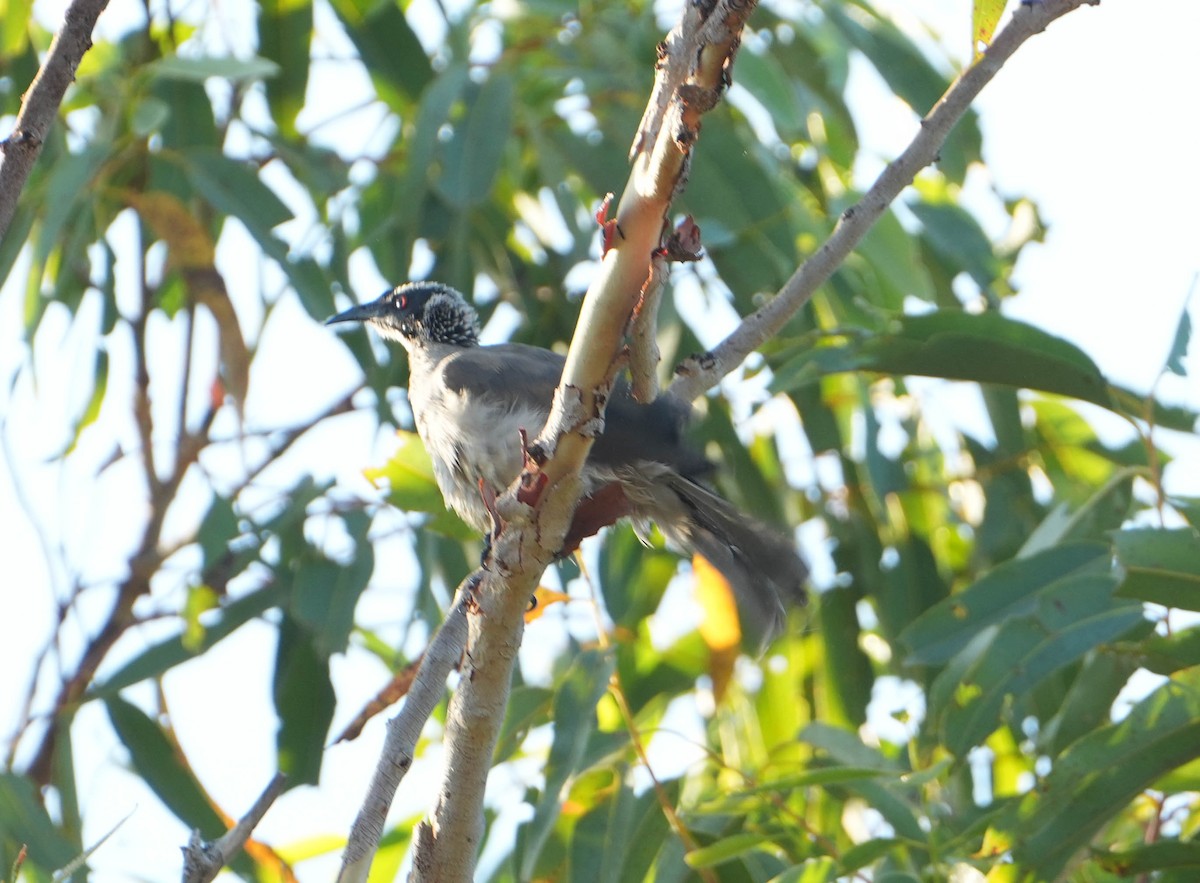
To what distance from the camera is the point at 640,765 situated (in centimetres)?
341

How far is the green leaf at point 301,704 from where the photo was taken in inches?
155

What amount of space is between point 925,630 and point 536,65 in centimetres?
220

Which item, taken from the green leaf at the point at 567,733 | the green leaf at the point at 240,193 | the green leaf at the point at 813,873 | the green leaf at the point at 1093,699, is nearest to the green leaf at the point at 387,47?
the green leaf at the point at 240,193

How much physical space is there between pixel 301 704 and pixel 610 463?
4.21ft

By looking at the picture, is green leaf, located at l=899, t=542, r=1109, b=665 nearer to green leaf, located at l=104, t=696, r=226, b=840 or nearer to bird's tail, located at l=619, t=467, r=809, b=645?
bird's tail, located at l=619, t=467, r=809, b=645

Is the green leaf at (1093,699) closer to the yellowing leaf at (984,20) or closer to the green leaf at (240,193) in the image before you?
the yellowing leaf at (984,20)

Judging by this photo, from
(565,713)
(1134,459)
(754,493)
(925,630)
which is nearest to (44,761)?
(565,713)

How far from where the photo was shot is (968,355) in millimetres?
3352

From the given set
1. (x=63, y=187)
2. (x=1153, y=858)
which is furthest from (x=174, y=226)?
(x=1153, y=858)

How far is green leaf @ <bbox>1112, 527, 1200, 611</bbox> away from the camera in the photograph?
2.83 metres

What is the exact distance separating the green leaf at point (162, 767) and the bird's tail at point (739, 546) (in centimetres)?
136

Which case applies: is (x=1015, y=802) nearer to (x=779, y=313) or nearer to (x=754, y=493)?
(x=779, y=313)

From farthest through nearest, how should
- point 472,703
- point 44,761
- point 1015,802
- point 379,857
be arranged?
point 44,761, point 379,857, point 1015,802, point 472,703

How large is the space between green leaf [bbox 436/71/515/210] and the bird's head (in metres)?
0.51
